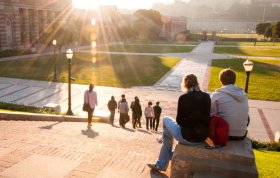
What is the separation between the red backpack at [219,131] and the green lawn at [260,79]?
716 inches

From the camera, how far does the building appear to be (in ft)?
143

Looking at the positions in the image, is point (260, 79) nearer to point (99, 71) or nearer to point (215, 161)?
point (99, 71)

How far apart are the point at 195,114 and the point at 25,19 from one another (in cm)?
5011

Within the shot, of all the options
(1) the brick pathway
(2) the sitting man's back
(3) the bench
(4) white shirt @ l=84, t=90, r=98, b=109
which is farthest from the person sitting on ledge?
(4) white shirt @ l=84, t=90, r=98, b=109

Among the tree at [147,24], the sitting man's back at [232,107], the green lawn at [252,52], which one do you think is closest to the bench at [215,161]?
the sitting man's back at [232,107]

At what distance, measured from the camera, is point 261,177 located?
546 cm

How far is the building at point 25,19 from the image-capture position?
43625mm

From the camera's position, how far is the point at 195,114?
14.9 ft

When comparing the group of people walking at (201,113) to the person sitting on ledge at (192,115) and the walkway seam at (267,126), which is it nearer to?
the person sitting on ledge at (192,115)


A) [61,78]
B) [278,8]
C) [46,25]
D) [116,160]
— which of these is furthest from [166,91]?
[278,8]

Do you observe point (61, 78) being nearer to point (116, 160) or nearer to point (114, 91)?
point (114, 91)

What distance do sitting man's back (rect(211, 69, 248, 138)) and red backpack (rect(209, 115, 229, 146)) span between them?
28 cm

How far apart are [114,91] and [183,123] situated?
18.0m

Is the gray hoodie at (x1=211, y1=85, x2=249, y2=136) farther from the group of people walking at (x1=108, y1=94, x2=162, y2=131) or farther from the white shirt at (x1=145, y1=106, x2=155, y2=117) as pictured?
the white shirt at (x1=145, y1=106, x2=155, y2=117)
